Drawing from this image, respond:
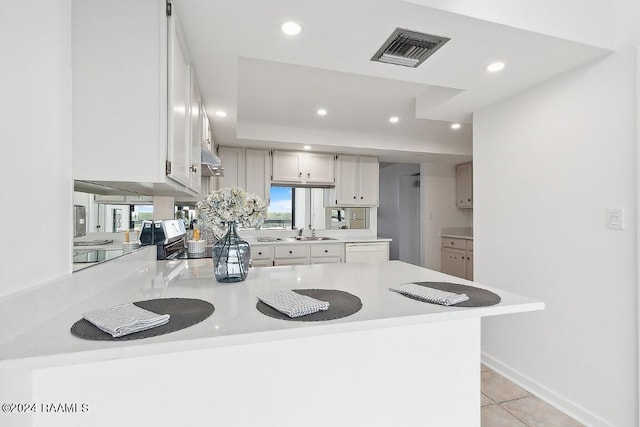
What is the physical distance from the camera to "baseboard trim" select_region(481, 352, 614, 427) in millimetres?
1790

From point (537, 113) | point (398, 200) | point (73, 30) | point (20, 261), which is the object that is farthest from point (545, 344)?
point (398, 200)

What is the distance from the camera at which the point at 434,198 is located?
5184mm

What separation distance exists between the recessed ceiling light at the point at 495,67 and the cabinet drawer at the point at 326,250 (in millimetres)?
2827

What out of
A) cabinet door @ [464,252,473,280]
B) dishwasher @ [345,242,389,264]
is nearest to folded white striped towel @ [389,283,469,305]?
dishwasher @ [345,242,389,264]

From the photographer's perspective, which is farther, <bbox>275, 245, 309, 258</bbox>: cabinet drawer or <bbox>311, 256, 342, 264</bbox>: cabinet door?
<bbox>311, 256, 342, 264</bbox>: cabinet door

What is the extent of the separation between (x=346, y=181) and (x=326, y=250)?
1086 millimetres

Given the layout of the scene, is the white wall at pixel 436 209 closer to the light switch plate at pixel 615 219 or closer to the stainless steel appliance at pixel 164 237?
the light switch plate at pixel 615 219

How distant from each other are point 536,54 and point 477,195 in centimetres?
121

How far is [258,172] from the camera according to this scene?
13.8ft

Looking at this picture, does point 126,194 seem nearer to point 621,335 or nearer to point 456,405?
point 456,405

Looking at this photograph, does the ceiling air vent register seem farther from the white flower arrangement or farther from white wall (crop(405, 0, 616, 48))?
the white flower arrangement

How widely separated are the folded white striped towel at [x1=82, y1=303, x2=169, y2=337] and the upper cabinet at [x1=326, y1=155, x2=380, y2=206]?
373 cm

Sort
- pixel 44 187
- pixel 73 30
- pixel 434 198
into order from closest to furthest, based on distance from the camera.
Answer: pixel 44 187 < pixel 73 30 < pixel 434 198

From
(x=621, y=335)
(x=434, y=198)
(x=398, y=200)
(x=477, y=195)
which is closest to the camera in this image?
(x=621, y=335)
